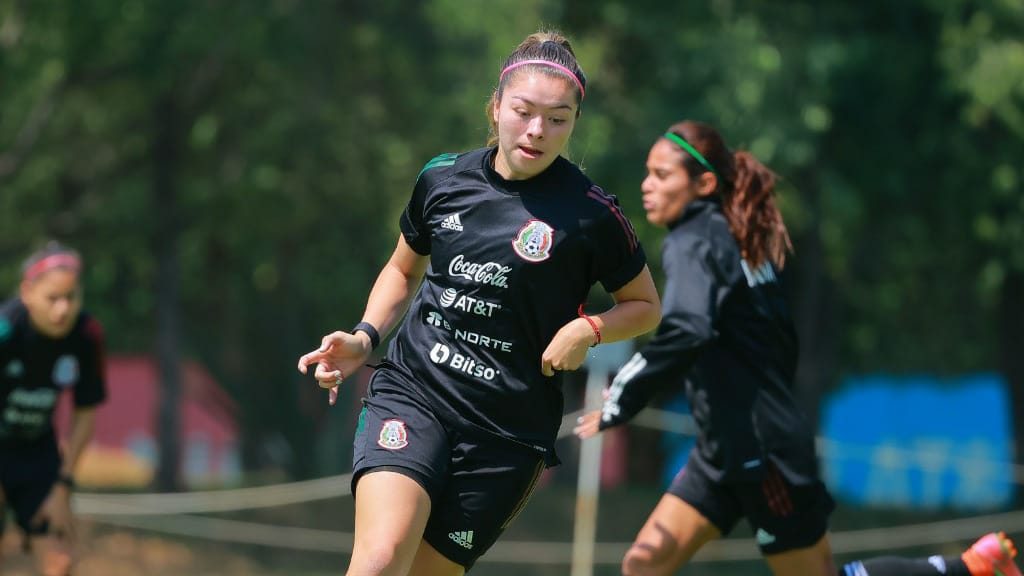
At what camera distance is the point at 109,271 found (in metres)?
22.7

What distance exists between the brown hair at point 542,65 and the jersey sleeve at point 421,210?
0.66 ft

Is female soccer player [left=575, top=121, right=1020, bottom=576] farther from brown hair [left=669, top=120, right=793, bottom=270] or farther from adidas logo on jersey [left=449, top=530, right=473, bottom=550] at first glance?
adidas logo on jersey [left=449, top=530, right=473, bottom=550]

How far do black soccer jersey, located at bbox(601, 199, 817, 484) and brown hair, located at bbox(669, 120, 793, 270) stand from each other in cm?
8

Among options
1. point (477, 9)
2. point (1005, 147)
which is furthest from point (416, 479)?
point (477, 9)

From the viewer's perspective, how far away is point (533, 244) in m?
4.50

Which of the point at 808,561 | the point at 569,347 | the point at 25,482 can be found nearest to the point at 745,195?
the point at 808,561

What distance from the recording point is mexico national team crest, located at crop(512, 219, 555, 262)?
14.7 ft

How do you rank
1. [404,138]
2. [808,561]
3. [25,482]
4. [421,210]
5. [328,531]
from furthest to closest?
[404,138]
[328,531]
[25,482]
[808,561]
[421,210]

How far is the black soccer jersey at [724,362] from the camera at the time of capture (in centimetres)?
605

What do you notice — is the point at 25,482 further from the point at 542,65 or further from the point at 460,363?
the point at 542,65

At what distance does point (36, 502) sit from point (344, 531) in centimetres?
995

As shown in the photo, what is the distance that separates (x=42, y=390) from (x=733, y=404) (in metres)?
3.85

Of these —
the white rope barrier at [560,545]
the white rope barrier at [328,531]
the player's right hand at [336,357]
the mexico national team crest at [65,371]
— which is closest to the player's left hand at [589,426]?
the player's right hand at [336,357]

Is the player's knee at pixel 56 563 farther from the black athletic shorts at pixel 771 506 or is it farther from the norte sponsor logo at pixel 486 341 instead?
the norte sponsor logo at pixel 486 341
